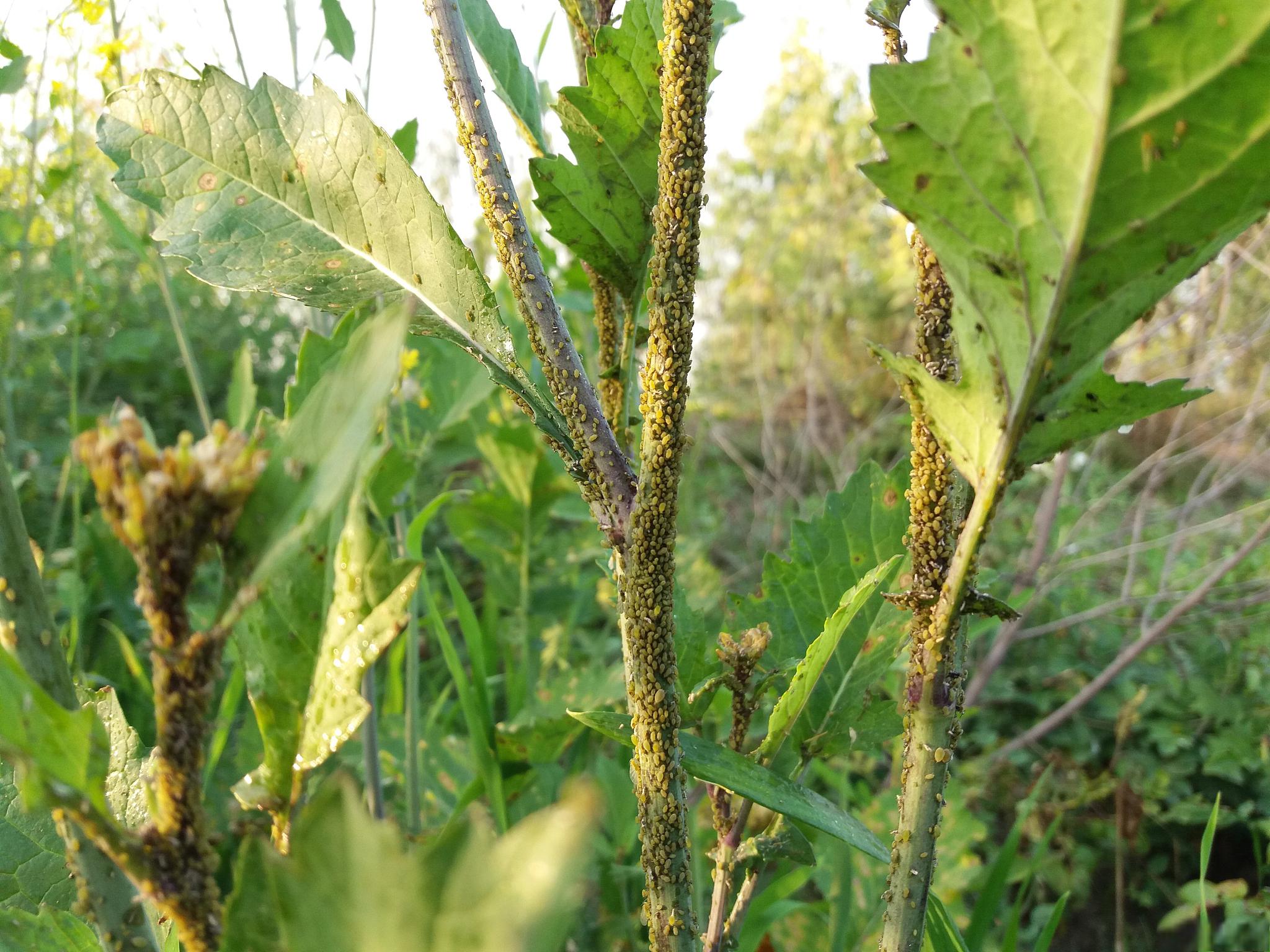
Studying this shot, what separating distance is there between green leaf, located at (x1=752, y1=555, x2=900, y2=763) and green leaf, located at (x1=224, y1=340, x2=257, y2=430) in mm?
1331

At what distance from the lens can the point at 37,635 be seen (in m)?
0.37

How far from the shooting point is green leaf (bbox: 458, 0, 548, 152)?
622 mm

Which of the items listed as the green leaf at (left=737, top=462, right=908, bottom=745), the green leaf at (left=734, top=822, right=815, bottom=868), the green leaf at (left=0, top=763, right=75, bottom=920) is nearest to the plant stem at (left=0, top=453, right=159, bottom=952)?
the green leaf at (left=0, top=763, right=75, bottom=920)

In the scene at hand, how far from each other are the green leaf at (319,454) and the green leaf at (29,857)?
13.5 inches

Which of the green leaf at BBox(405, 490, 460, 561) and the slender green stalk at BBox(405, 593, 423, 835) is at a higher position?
the green leaf at BBox(405, 490, 460, 561)

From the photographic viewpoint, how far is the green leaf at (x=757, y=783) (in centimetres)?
46

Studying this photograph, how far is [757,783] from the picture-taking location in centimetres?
48

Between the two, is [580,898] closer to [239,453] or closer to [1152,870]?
[239,453]

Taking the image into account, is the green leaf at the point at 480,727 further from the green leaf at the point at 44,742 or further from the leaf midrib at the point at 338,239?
the green leaf at the point at 44,742

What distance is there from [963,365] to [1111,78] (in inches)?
5.1

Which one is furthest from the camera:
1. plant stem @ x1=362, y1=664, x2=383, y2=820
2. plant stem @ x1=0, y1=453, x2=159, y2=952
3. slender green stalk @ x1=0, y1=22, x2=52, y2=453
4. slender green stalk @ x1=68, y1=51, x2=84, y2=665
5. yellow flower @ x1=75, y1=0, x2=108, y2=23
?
slender green stalk @ x1=0, y1=22, x2=52, y2=453

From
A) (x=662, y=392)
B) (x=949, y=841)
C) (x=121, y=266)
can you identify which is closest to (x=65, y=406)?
(x=121, y=266)

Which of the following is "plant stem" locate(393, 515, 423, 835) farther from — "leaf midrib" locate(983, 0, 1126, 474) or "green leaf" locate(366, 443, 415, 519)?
"leaf midrib" locate(983, 0, 1126, 474)

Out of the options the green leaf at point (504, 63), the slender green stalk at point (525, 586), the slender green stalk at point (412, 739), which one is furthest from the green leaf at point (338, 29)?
the slender green stalk at point (525, 586)
